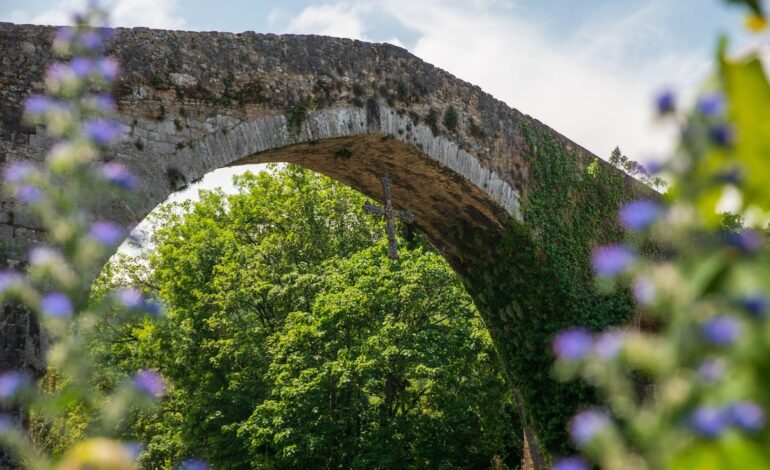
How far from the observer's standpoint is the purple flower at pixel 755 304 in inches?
30.7

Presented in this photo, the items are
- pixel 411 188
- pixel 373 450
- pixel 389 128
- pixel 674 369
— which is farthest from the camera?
pixel 373 450

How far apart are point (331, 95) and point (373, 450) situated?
9.39m

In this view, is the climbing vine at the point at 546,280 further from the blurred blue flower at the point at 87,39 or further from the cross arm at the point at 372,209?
the blurred blue flower at the point at 87,39

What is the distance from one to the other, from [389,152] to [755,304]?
27.8 feet

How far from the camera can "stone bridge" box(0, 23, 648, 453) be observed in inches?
255

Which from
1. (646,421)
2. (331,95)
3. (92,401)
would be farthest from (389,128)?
(646,421)

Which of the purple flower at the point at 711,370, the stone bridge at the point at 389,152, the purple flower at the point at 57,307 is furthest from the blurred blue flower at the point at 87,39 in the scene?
the stone bridge at the point at 389,152

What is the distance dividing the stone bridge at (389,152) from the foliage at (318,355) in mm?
5381

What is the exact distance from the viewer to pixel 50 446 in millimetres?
12820

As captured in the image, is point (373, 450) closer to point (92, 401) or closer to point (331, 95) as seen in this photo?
point (331, 95)

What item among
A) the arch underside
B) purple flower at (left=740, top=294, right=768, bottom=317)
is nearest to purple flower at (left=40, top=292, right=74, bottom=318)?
purple flower at (left=740, top=294, right=768, bottom=317)

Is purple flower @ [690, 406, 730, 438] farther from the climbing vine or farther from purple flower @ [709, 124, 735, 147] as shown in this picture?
the climbing vine

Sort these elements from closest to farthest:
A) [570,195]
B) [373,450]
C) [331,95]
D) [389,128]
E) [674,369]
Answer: [674,369], [331,95], [389,128], [570,195], [373,450]

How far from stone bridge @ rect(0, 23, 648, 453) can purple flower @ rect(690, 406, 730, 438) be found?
18.0ft
